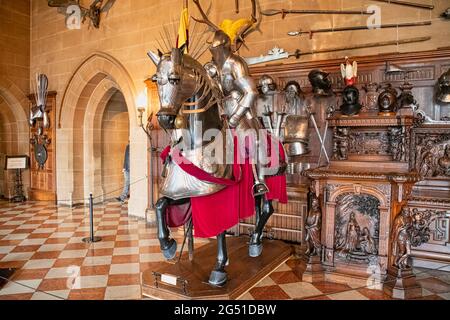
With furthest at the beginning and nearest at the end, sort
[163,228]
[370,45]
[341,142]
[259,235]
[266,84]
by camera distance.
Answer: [266,84] → [370,45] → [341,142] → [259,235] → [163,228]

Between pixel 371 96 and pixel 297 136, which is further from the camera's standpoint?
pixel 297 136

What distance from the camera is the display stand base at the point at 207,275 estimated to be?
2.65m

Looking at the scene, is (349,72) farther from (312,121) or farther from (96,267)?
(96,267)

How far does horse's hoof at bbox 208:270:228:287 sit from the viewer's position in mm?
2743

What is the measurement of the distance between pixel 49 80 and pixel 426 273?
Result: 25.2ft

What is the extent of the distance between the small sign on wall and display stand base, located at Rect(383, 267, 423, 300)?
7697 millimetres

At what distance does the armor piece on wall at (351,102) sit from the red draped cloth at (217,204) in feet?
4.75

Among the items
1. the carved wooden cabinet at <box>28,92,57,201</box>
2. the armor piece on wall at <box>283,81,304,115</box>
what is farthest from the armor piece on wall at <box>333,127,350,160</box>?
the carved wooden cabinet at <box>28,92,57,201</box>

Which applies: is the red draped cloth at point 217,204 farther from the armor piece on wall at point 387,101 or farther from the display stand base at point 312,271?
the armor piece on wall at point 387,101

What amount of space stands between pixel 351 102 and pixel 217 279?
7.82 feet

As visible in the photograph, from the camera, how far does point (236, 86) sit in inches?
122

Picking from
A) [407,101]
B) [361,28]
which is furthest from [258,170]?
[361,28]

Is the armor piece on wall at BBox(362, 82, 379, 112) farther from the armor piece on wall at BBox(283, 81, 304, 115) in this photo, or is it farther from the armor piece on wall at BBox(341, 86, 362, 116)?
the armor piece on wall at BBox(283, 81, 304, 115)

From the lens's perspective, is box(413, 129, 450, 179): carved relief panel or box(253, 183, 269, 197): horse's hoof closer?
box(253, 183, 269, 197): horse's hoof
